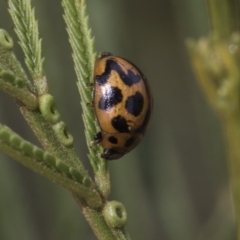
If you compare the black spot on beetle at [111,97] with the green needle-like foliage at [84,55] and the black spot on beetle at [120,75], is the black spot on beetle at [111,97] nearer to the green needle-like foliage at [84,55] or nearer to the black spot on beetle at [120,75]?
the black spot on beetle at [120,75]

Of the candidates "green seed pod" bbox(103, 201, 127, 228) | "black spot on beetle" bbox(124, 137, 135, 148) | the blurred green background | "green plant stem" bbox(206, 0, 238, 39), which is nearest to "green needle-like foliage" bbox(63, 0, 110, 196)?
"green seed pod" bbox(103, 201, 127, 228)

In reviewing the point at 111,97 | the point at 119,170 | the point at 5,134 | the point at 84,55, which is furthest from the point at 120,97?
the point at 119,170

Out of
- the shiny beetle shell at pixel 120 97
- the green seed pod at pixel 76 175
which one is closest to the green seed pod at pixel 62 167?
the green seed pod at pixel 76 175

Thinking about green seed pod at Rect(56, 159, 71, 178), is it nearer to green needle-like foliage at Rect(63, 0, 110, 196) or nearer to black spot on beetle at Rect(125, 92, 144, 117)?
green needle-like foliage at Rect(63, 0, 110, 196)

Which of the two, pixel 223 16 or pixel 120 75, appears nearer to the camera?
pixel 223 16

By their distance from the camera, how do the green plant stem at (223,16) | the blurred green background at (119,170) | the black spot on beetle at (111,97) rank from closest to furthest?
the green plant stem at (223,16) → the black spot on beetle at (111,97) → the blurred green background at (119,170)

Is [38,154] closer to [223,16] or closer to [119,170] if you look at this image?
[223,16]

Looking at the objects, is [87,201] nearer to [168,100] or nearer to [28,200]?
[28,200]
